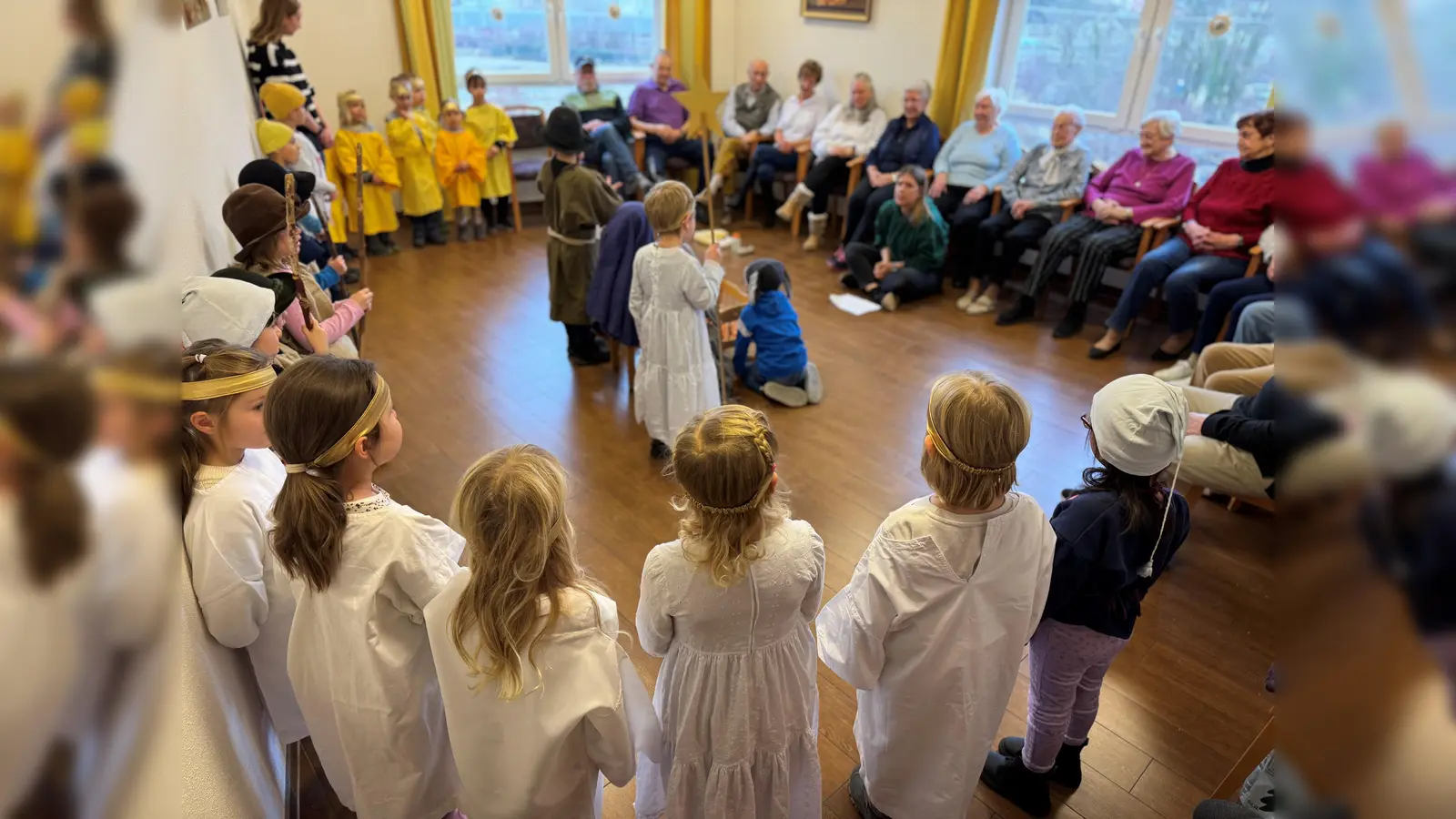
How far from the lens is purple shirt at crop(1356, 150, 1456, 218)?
218 mm

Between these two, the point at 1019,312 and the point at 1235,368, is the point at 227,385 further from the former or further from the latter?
the point at 1019,312

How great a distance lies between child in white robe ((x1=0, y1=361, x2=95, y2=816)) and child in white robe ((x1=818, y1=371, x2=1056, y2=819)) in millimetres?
1382

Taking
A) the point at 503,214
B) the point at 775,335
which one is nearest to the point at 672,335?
the point at 775,335

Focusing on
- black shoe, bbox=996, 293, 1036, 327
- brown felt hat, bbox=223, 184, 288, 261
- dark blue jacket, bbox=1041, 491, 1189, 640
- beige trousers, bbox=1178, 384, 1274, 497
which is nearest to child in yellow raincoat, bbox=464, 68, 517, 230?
black shoe, bbox=996, 293, 1036, 327

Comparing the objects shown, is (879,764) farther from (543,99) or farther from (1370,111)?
(543,99)

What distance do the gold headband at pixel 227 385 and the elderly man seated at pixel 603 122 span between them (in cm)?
435

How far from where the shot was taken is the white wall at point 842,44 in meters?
5.61

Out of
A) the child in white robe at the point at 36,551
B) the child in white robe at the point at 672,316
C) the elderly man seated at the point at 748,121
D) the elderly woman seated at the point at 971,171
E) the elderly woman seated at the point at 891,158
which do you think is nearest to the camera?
the child in white robe at the point at 36,551

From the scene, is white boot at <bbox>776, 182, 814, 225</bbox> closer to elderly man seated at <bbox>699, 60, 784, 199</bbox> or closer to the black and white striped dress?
elderly man seated at <bbox>699, 60, 784, 199</bbox>

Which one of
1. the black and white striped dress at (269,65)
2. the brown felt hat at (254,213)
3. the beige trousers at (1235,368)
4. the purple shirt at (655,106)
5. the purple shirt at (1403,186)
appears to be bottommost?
Answer: the beige trousers at (1235,368)

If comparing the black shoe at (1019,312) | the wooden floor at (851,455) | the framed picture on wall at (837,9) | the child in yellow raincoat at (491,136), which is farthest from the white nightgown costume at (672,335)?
the framed picture on wall at (837,9)

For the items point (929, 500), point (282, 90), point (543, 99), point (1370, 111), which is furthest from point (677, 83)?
point (1370, 111)

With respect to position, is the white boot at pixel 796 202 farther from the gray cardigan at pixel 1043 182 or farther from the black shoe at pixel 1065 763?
the black shoe at pixel 1065 763

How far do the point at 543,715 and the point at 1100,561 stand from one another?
3.54 feet
